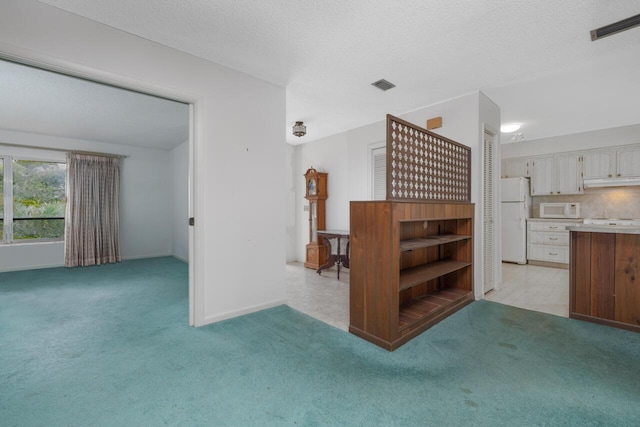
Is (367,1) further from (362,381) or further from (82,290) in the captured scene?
(82,290)

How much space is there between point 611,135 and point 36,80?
316 inches

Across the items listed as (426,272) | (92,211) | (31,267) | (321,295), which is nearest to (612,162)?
(426,272)

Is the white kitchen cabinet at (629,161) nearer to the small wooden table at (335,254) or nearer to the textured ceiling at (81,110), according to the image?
the small wooden table at (335,254)

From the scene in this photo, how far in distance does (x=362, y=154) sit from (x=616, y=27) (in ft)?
9.98

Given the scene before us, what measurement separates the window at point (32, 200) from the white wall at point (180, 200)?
6.11ft

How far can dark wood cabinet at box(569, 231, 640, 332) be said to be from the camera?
7.94 ft

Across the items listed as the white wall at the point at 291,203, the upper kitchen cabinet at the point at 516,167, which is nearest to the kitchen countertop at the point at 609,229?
the upper kitchen cabinet at the point at 516,167

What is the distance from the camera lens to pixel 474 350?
6.86 ft

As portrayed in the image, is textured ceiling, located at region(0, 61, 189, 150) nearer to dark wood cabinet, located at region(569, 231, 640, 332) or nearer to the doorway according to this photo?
the doorway

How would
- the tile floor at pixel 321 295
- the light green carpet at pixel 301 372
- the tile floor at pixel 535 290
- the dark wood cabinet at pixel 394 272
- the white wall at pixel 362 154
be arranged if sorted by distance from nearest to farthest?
the light green carpet at pixel 301 372
the dark wood cabinet at pixel 394 272
the tile floor at pixel 321 295
the tile floor at pixel 535 290
the white wall at pixel 362 154

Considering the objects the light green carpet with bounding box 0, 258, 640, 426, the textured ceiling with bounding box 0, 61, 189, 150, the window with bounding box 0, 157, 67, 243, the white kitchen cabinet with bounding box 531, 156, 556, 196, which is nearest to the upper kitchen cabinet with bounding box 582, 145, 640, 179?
the white kitchen cabinet with bounding box 531, 156, 556, 196

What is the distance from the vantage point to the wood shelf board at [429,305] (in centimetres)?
238

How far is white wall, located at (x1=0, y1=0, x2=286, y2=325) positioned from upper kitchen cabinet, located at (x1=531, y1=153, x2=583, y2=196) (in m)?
5.18

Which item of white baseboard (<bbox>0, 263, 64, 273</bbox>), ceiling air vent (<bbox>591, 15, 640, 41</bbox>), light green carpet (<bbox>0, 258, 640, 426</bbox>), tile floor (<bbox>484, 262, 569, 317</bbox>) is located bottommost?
light green carpet (<bbox>0, 258, 640, 426</bbox>)
